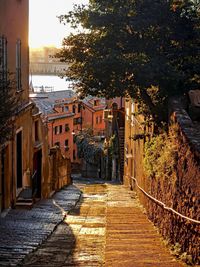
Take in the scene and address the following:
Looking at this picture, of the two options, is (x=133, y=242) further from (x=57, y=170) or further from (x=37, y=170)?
(x=57, y=170)

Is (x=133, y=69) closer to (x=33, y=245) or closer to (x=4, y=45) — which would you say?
(x=4, y=45)

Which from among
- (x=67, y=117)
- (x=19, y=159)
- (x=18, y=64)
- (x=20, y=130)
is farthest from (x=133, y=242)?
(x=67, y=117)

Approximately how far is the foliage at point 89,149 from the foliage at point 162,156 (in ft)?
105

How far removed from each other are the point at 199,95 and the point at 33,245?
6.22 metres

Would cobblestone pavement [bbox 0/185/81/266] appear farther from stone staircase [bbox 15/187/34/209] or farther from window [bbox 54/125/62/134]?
window [bbox 54/125/62/134]

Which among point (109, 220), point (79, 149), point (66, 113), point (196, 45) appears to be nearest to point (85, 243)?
point (109, 220)

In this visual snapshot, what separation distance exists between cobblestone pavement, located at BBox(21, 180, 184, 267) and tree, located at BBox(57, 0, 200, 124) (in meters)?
3.41

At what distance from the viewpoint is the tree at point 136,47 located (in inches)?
548

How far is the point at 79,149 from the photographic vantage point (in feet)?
168

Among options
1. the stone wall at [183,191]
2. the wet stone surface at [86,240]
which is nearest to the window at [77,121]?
the wet stone surface at [86,240]

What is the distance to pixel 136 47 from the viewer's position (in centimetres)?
1451

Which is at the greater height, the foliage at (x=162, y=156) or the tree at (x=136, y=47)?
the tree at (x=136, y=47)

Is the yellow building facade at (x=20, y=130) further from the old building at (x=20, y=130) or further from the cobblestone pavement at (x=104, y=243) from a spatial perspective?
the cobblestone pavement at (x=104, y=243)

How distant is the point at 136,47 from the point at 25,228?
5943 mm
